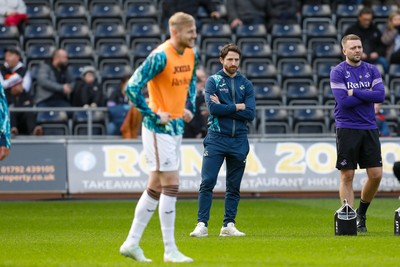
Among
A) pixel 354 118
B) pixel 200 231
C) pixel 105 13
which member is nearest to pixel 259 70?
pixel 105 13

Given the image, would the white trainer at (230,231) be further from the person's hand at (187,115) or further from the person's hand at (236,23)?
the person's hand at (236,23)

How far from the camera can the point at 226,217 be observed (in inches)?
543

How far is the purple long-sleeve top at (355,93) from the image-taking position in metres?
13.8

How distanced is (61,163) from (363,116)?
391 inches

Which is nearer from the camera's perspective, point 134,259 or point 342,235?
point 134,259

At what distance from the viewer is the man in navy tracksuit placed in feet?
44.8

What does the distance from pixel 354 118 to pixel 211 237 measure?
7.78ft

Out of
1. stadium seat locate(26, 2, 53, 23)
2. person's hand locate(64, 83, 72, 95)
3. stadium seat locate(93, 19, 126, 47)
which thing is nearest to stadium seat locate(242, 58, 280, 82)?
stadium seat locate(93, 19, 126, 47)

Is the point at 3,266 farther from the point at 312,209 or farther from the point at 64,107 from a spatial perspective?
the point at 64,107

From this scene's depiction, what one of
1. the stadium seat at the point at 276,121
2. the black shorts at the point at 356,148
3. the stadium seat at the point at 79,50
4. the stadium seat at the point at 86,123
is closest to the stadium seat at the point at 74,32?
the stadium seat at the point at 79,50

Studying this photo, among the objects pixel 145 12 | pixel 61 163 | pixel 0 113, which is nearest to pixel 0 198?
pixel 61 163

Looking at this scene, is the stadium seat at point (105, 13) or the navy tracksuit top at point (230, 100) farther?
the stadium seat at point (105, 13)

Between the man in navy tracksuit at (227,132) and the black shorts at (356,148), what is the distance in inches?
47.5

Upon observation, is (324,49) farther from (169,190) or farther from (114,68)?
(169,190)
